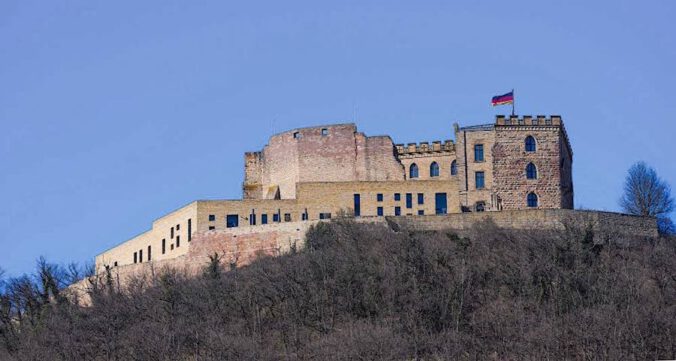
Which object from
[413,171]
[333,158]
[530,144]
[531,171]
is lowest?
[531,171]

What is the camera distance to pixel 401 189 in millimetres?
90938

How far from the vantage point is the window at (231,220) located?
91.1 m

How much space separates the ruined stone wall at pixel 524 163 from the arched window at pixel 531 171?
14 centimetres

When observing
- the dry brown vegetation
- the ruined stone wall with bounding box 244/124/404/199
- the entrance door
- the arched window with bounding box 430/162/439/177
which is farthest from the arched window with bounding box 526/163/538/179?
the ruined stone wall with bounding box 244/124/404/199

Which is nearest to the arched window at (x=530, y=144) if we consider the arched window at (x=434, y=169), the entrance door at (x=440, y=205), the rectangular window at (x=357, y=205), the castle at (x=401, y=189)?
the castle at (x=401, y=189)

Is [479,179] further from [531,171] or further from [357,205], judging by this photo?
[357,205]

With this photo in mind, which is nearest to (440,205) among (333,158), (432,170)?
(432,170)

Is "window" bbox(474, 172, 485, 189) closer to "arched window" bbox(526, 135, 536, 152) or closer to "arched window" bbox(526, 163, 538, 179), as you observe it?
"arched window" bbox(526, 163, 538, 179)

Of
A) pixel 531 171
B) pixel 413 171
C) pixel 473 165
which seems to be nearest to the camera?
pixel 531 171

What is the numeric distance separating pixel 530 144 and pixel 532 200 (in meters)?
2.95

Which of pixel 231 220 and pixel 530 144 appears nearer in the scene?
pixel 231 220

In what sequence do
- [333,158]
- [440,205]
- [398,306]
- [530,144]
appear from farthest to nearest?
1. [333,158]
2. [530,144]
3. [440,205]
4. [398,306]

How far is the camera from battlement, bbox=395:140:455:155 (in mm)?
94562

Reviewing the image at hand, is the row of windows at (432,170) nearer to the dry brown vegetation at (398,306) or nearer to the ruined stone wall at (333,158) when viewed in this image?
the ruined stone wall at (333,158)
